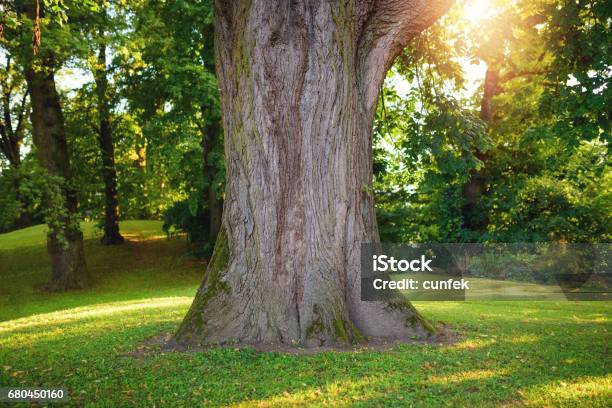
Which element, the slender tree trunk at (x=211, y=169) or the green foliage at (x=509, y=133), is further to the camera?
the slender tree trunk at (x=211, y=169)

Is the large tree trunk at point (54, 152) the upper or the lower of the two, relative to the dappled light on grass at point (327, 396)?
upper

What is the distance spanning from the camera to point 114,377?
604 cm

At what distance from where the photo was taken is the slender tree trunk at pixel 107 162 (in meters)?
22.3

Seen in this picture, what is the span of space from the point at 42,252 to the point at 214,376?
83.0 ft

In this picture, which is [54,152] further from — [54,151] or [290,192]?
[290,192]

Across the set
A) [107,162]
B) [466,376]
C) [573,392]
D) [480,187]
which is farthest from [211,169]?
[573,392]

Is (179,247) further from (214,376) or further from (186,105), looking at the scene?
(214,376)

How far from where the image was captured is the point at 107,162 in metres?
26.4

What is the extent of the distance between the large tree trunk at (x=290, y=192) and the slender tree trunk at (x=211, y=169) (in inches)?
484

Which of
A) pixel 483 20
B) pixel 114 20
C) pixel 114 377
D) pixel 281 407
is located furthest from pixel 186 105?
pixel 281 407

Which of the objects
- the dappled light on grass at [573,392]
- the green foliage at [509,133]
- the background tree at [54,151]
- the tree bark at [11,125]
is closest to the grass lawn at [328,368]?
the dappled light on grass at [573,392]

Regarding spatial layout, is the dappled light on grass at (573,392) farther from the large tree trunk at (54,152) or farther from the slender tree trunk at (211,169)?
the large tree trunk at (54,152)

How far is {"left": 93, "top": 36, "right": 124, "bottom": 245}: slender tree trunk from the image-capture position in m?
22.3

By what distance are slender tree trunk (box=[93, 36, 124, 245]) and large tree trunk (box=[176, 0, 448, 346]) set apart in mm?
16030
